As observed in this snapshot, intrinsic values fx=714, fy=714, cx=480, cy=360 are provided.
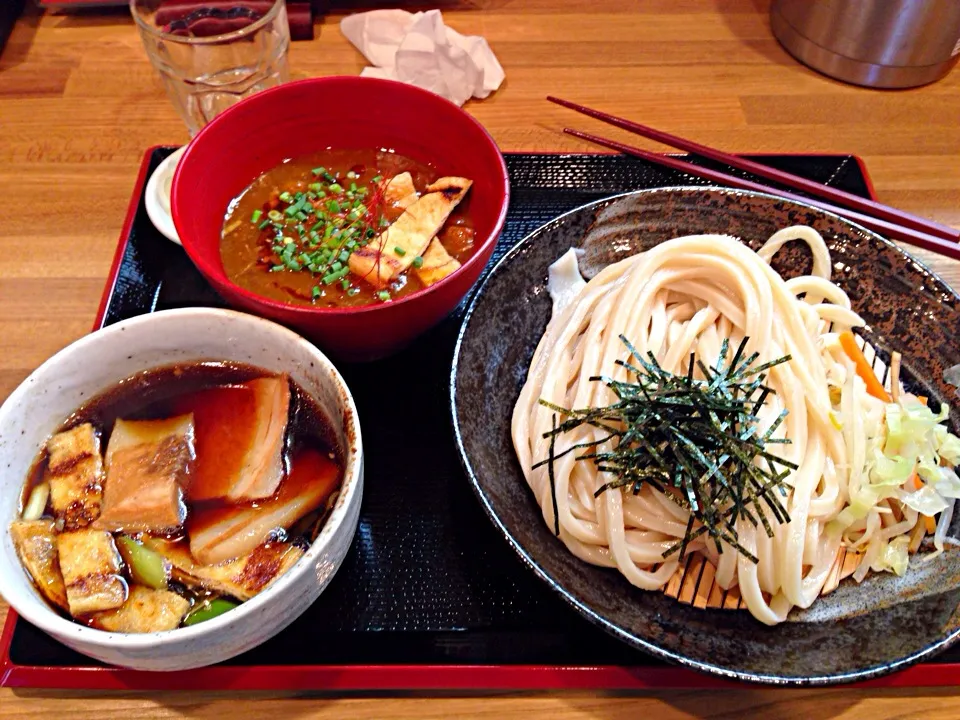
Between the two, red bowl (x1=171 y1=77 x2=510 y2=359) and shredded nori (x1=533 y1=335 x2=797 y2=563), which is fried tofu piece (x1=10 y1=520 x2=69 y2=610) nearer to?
red bowl (x1=171 y1=77 x2=510 y2=359)

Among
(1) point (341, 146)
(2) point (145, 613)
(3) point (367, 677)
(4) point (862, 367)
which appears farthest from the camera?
(1) point (341, 146)

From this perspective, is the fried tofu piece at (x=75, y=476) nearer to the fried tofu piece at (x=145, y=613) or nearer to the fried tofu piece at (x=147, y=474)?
the fried tofu piece at (x=147, y=474)

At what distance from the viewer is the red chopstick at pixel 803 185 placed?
6.46ft

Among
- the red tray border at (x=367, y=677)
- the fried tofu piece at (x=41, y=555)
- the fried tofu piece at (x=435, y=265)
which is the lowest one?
the red tray border at (x=367, y=677)

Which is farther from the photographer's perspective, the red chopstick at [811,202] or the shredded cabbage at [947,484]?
the red chopstick at [811,202]

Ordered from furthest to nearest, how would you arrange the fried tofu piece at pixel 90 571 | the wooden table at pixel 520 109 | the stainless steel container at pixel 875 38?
the stainless steel container at pixel 875 38 → the wooden table at pixel 520 109 → the fried tofu piece at pixel 90 571

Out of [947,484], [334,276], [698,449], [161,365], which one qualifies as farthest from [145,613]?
[947,484]

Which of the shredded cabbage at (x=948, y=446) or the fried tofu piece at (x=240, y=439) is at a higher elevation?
the shredded cabbage at (x=948, y=446)

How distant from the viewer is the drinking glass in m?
2.10

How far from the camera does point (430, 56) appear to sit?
2438mm

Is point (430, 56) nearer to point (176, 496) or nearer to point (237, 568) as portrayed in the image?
point (176, 496)

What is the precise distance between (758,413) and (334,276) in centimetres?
98

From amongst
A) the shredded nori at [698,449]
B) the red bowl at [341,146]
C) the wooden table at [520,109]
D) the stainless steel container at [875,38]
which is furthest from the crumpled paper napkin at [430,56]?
the shredded nori at [698,449]

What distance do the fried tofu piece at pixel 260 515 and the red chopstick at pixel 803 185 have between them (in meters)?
1.50
